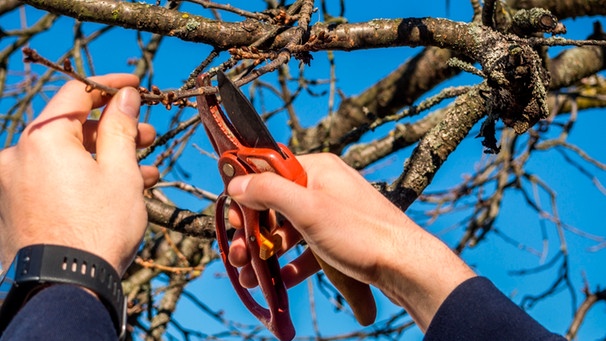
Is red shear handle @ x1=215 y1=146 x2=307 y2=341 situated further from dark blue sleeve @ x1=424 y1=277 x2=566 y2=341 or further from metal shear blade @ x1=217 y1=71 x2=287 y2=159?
dark blue sleeve @ x1=424 y1=277 x2=566 y2=341

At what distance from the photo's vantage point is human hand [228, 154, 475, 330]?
4.12 ft

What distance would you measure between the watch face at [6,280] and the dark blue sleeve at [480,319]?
0.67m

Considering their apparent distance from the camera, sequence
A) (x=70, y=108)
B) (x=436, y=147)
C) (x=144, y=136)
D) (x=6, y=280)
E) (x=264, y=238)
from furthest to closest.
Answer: (x=436, y=147)
(x=264, y=238)
(x=144, y=136)
(x=70, y=108)
(x=6, y=280)

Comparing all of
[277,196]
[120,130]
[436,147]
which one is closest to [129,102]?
[120,130]

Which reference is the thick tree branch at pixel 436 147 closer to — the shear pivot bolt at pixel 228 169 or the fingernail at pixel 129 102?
the shear pivot bolt at pixel 228 169

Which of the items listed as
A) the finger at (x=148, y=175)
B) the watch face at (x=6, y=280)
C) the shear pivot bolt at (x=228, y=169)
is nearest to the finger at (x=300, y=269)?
the shear pivot bolt at (x=228, y=169)

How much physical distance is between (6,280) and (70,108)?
30 centimetres

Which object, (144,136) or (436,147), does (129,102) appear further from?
(436,147)

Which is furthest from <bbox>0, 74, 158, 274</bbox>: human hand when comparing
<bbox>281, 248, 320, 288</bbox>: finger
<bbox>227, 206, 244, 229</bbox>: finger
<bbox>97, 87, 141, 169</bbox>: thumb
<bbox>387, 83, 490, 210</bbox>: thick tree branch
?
<bbox>387, 83, 490, 210</bbox>: thick tree branch

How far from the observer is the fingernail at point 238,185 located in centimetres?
134

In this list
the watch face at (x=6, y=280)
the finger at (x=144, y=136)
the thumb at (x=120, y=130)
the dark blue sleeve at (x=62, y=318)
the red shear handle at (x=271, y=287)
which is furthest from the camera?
the red shear handle at (x=271, y=287)

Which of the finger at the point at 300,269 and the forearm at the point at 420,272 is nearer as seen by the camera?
the forearm at the point at 420,272

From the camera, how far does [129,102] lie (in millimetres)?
1288

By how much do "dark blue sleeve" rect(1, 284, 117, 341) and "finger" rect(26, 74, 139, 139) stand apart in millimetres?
278
